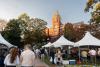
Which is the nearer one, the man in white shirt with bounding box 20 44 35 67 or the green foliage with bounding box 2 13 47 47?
the man in white shirt with bounding box 20 44 35 67

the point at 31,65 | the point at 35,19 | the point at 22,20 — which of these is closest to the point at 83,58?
the point at 31,65

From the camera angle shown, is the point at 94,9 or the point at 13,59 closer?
the point at 13,59

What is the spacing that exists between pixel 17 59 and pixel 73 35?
9514 cm

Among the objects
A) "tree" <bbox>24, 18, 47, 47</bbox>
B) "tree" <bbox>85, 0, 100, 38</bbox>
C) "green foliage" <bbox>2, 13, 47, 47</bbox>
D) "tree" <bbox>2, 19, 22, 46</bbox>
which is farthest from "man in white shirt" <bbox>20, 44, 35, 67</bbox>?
"tree" <bbox>24, 18, 47, 47</bbox>

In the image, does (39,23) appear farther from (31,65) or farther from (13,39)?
(31,65)

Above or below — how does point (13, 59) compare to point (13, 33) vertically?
below

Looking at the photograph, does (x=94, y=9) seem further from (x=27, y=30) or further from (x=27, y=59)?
(x=27, y=30)

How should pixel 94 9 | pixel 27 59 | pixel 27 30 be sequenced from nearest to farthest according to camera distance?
1. pixel 27 59
2. pixel 94 9
3. pixel 27 30

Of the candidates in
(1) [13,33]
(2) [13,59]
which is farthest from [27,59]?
(1) [13,33]

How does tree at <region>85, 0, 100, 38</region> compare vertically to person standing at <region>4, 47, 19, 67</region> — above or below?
above

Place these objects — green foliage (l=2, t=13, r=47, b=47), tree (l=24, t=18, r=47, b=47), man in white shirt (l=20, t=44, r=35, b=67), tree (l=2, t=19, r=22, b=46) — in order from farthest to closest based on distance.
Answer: tree (l=24, t=18, r=47, b=47) < green foliage (l=2, t=13, r=47, b=47) < tree (l=2, t=19, r=22, b=46) < man in white shirt (l=20, t=44, r=35, b=67)

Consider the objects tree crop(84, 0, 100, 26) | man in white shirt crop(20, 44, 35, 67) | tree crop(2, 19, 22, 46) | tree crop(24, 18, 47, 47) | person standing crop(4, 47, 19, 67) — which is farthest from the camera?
tree crop(24, 18, 47, 47)

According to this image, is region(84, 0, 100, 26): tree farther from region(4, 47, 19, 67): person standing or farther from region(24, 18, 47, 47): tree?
region(24, 18, 47, 47): tree

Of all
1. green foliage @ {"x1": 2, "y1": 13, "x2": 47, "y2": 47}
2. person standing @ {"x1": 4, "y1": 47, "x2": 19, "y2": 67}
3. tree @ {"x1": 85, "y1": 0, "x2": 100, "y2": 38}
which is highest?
green foliage @ {"x1": 2, "y1": 13, "x2": 47, "y2": 47}
